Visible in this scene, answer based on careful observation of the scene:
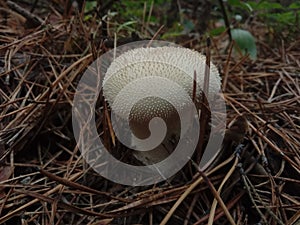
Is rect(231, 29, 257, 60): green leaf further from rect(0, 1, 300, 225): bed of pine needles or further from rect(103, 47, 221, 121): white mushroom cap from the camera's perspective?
rect(103, 47, 221, 121): white mushroom cap

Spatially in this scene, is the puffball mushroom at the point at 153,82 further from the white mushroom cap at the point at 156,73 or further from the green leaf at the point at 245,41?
the green leaf at the point at 245,41

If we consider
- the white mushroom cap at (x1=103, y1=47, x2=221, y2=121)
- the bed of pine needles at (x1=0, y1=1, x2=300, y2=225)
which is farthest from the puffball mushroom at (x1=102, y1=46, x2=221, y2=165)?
the bed of pine needles at (x1=0, y1=1, x2=300, y2=225)

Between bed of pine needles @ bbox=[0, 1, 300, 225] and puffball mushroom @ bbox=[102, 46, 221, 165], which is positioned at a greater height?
puffball mushroom @ bbox=[102, 46, 221, 165]

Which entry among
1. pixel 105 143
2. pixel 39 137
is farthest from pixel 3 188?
pixel 105 143

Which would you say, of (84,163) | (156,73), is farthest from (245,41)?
(84,163)

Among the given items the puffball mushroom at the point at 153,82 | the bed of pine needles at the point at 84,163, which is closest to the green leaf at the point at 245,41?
the bed of pine needles at the point at 84,163

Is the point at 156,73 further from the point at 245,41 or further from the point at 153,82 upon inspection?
the point at 245,41
